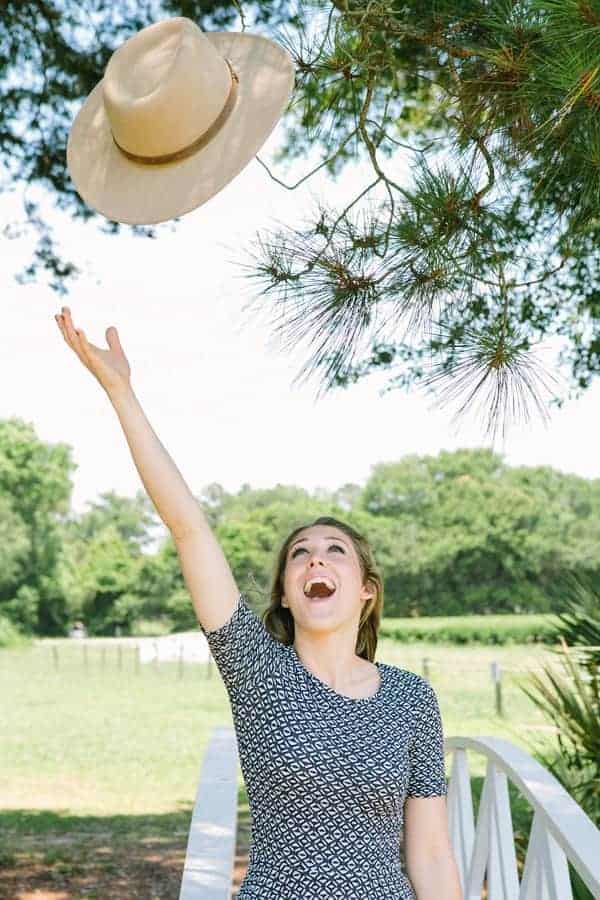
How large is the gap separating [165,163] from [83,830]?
6458 mm

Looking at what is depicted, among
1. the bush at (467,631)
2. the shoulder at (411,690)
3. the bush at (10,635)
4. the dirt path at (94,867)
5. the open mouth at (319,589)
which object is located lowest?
the dirt path at (94,867)

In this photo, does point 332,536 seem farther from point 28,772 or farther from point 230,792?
point 28,772

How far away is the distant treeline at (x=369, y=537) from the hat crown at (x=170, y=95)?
28989mm

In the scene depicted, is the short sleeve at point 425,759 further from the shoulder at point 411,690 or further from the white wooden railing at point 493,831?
the white wooden railing at point 493,831

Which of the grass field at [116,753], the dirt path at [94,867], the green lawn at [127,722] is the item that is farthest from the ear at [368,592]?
the dirt path at [94,867]

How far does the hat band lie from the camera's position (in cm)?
236

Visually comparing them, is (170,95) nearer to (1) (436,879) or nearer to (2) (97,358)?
(2) (97,358)

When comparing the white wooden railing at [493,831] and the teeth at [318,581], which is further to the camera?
the teeth at [318,581]

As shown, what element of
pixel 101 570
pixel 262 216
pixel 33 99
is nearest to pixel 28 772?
pixel 33 99

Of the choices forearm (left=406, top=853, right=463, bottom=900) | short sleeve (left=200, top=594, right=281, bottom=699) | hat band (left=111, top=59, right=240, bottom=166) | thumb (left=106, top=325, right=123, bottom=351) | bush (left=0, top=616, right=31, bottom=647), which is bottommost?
forearm (left=406, top=853, right=463, bottom=900)

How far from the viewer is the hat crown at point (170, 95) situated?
91.0 inches

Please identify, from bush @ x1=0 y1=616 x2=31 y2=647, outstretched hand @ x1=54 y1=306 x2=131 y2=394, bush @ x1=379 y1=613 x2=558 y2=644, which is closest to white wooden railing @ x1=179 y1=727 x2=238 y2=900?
outstretched hand @ x1=54 y1=306 x2=131 y2=394

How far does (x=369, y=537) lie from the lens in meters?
33.1

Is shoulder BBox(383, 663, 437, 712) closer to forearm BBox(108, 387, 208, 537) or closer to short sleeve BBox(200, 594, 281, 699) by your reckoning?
short sleeve BBox(200, 594, 281, 699)
